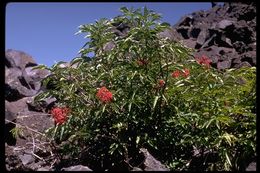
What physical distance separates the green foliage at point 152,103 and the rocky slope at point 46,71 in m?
0.56

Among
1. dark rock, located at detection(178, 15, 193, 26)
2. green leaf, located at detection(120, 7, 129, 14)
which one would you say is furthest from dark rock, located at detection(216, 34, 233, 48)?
green leaf, located at detection(120, 7, 129, 14)

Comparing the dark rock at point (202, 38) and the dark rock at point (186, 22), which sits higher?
the dark rock at point (186, 22)

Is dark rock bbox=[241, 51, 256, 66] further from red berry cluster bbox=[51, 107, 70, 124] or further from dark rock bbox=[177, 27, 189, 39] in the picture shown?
red berry cluster bbox=[51, 107, 70, 124]

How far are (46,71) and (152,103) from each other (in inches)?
392

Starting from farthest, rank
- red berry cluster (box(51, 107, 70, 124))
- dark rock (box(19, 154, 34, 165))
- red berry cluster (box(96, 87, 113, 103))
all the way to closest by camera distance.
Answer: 1. dark rock (box(19, 154, 34, 165))
2. red berry cluster (box(51, 107, 70, 124))
3. red berry cluster (box(96, 87, 113, 103))

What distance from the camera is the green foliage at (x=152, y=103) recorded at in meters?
5.68

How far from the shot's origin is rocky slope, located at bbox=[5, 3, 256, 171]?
745cm

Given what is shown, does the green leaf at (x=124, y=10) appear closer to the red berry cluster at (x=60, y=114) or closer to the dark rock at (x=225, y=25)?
the red berry cluster at (x=60, y=114)

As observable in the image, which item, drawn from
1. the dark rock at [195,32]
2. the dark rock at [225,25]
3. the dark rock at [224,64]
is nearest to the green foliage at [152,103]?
the dark rock at [224,64]

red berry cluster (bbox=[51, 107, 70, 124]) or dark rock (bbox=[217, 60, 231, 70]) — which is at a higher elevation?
dark rock (bbox=[217, 60, 231, 70])

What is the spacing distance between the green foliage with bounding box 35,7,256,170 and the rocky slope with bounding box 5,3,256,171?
556 mm

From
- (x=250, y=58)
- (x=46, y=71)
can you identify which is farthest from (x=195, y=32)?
(x=46, y=71)

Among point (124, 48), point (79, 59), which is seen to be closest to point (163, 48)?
point (124, 48)

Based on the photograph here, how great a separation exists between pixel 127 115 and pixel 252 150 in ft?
6.67
